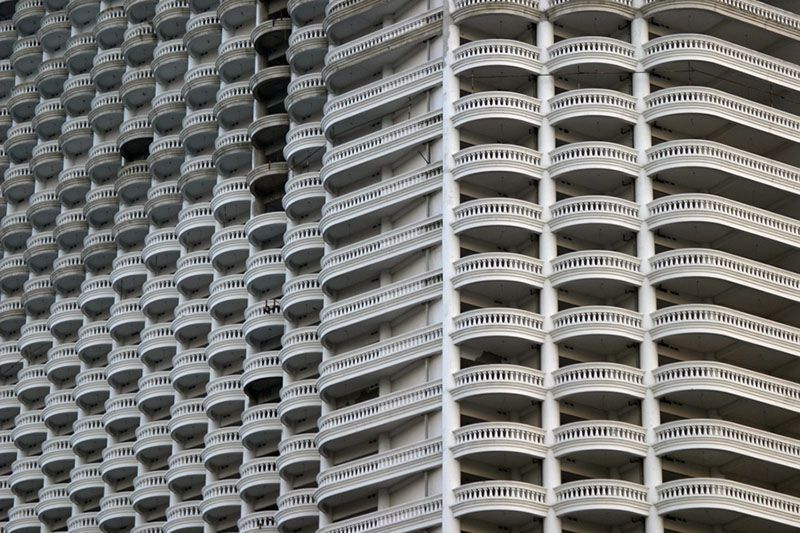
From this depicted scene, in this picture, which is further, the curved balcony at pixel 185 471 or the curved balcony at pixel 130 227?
the curved balcony at pixel 130 227

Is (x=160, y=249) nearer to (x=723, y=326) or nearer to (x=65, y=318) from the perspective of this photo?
(x=65, y=318)

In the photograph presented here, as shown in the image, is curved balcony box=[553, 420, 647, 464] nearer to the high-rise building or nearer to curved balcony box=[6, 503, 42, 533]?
the high-rise building

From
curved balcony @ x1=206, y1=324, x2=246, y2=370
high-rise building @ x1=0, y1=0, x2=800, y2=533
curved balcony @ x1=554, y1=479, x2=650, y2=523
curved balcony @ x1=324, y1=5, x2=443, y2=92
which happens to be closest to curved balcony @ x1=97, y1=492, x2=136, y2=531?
high-rise building @ x1=0, y1=0, x2=800, y2=533

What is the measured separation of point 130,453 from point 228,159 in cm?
1847

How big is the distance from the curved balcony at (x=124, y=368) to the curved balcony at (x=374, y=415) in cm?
2380

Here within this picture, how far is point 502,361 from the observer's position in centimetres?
11444

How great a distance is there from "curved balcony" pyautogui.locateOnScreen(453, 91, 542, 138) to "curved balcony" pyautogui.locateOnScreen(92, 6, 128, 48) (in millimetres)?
43483

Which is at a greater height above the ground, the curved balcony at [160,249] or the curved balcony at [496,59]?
the curved balcony at [160,249]

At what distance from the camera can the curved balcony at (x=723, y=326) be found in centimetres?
11219

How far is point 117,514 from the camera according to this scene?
13512cm

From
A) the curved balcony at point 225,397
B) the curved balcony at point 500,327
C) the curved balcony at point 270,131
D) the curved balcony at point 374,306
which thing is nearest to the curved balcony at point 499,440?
the curved balcony at point 500,327

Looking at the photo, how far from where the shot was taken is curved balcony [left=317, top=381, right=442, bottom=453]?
113m

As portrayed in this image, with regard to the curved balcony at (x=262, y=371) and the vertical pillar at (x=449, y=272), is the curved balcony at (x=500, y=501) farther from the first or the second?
the curved balcony at (x=262, y=371)

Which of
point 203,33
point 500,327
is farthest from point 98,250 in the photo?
point 500,327
